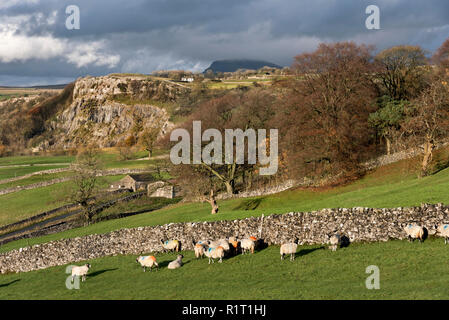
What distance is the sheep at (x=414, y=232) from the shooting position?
2177 centimetres

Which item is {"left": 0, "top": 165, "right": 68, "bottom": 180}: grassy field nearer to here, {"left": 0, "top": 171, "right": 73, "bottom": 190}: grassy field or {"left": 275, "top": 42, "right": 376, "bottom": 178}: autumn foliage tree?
{"left": 0, "top": 171, "right": 73, "bottom": 190}: grassy field

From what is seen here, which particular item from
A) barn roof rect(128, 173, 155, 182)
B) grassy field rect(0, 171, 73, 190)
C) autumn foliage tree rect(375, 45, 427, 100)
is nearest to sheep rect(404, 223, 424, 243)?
autumn foliage tree rect(375, 45, 427, 100)

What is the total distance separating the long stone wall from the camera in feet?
76.7

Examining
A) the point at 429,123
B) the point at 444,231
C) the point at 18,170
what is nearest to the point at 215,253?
the point at 444,231

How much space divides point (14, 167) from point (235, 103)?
90180mm

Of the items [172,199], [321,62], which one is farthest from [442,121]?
[172,199]

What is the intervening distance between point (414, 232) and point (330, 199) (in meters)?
11.0

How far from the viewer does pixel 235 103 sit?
74.5 metres

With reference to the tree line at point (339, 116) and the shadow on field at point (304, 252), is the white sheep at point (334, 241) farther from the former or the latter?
the tree line at point (339, 116)

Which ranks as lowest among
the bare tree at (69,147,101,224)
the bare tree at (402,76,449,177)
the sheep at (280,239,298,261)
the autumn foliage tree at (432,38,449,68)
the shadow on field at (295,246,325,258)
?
the bare tree at (69,147,101,224)

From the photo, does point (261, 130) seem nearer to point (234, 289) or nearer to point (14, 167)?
point (234, 289)

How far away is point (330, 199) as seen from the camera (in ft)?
108

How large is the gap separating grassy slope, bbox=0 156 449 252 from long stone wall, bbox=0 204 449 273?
1.25m

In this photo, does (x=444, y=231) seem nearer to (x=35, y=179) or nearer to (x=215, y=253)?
(x=215, y=253)
